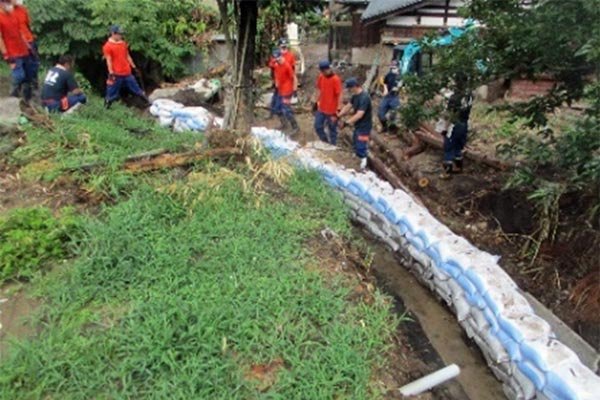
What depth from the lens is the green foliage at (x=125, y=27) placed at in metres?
12.0

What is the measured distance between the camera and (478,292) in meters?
4.24

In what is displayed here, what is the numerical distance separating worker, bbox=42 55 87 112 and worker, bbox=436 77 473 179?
600 centimetres

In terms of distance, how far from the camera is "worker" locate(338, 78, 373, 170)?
7852 mm

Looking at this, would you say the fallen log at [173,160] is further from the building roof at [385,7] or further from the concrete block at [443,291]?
the building roof at [385,7]

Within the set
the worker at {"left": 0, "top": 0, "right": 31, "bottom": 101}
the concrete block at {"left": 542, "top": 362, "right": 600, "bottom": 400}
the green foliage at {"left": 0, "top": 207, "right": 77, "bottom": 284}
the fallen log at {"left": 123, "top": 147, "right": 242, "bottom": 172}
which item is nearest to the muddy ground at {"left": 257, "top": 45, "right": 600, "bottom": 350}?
the concrete block at {"left": 542, "top": 362, "right": 600, "bottom": 400}

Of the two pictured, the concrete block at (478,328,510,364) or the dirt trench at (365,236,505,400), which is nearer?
the concrete block at (478,328,510,364)

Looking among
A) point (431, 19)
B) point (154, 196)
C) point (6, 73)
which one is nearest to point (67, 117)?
point (154, 196)

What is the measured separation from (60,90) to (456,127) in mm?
6376

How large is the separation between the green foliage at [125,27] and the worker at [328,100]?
6.54 metres

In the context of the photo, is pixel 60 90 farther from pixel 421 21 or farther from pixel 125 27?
pixel 421 21

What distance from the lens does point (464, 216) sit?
6.92m

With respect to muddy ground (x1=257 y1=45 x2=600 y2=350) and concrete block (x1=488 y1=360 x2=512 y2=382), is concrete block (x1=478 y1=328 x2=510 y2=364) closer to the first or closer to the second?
concrete block (x1=488 y1=360 x2=512 y2=382)

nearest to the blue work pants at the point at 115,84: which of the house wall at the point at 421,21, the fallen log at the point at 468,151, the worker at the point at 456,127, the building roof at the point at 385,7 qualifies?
the fallen log at the point at 468,151

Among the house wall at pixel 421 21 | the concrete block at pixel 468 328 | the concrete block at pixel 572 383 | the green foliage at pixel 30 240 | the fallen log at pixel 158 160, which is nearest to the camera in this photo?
the concrete block at pixel 572 383
